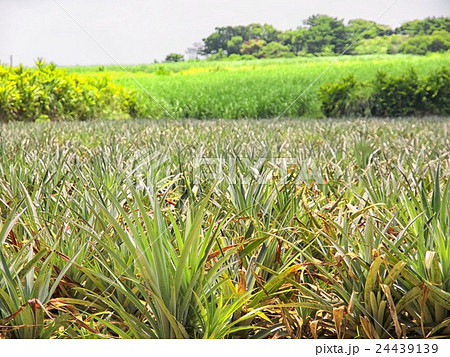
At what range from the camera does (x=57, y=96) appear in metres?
5.84

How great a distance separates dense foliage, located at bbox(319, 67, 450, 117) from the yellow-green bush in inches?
90.2

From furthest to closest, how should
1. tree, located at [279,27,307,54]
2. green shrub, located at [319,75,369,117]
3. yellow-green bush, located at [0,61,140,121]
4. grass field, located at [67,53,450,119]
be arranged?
yellow-green bush, located at [0,61,140,121]
green shrub, located at [319,75,369,117]
grass field, located at [67,53,450,119]
tree, located at [279,27,307,54]

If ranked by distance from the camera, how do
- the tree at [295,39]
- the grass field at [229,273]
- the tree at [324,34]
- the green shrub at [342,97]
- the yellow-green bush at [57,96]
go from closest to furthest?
1. the grass field at [229,273]
2. the tree at [324,34]
3. the tree at [295,39]
4. the green shrub at [342,97]
5. the yellow-green bush at [57,96]

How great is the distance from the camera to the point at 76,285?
1.12 metres

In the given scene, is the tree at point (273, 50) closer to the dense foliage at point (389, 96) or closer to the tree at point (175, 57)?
the tree at point (175, 57)

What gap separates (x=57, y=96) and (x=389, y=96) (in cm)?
368

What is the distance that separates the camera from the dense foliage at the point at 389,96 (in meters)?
5.24

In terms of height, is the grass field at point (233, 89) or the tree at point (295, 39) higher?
the tree at point (295, 39)

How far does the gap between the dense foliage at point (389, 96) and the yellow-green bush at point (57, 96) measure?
90.2 inches

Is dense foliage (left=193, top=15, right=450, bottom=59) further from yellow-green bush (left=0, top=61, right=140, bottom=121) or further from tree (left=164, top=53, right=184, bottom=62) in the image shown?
yellow-green bush (left=0, top=61, right=140, bottom=121)

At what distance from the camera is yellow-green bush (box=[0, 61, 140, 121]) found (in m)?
5.44

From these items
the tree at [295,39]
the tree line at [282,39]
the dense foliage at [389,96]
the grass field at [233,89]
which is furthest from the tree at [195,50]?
the dense foliage at [389,96]

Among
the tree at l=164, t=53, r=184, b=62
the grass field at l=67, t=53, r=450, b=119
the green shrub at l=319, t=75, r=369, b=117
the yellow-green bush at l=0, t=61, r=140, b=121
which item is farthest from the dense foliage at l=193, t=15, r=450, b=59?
the yellow-green bush at l=0, t=61, r=140, b=121

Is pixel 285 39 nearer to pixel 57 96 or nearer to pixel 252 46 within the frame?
pixel 252 46
